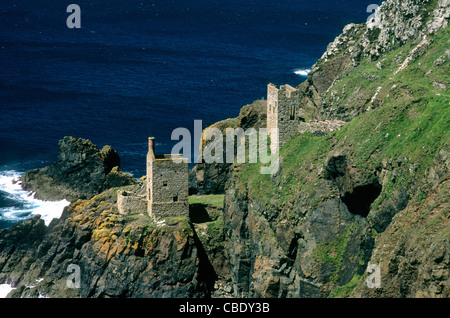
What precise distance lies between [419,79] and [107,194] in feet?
137

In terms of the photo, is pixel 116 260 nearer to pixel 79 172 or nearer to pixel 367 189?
pixel 367 189

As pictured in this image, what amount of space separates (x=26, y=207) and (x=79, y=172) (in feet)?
33.5

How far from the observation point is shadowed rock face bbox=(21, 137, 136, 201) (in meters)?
121

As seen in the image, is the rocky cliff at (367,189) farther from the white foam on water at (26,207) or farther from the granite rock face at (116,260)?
the white foam on water at (26,207)

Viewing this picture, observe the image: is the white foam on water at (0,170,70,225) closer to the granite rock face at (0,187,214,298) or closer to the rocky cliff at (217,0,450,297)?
the granite rock face at (0,187,214,298)

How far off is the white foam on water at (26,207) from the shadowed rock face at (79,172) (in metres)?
1.41

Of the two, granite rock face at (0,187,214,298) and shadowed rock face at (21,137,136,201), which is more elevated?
shadowed rock face at (21,137,136,201)

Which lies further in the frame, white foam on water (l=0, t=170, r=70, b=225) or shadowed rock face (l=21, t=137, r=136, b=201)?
shadowed rock face (l=21, t=137, r=136, b=201)

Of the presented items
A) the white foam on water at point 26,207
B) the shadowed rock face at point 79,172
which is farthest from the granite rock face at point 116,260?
the shadowed rock face at point 79,172

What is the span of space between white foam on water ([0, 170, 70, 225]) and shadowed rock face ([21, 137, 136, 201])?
55.4 inches

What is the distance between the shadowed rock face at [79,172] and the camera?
121 metres

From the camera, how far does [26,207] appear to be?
405 feet

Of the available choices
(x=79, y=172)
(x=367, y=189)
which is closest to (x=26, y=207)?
(x=79, y=172)

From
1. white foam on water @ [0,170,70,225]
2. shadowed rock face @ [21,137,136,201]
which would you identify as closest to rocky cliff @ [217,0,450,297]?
shadowed rock face @ [21,137,136,201]
